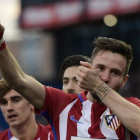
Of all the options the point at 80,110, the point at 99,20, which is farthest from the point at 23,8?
the point at 80,110

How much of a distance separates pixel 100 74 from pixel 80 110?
1.17 feet

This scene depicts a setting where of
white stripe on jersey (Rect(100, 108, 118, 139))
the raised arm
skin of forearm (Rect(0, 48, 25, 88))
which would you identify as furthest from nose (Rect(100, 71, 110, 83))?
skin of forearm (Rect(0, 48, 25, 88))

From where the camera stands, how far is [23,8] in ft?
61.4

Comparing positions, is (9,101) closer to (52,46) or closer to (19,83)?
(19,83)

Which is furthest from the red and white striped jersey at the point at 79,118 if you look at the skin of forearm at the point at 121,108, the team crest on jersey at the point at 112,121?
the skin of forearm at the point at 121,108

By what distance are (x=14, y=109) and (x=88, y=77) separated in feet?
6.46

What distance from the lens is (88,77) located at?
3381 mm

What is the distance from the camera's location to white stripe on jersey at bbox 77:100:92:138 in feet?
11.6

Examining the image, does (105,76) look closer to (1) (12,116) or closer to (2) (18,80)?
(2) (18,80)

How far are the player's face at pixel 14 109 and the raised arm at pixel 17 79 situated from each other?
1.61m

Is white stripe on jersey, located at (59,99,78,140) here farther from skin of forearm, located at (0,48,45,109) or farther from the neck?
the neck

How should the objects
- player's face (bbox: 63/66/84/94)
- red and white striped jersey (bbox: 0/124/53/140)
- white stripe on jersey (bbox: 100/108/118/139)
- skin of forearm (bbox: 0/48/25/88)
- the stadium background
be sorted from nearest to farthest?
skin of forearm (bbox: 0/48/25/88), white stripe on jersey (bbox: 100/108/118/139), red and white striped jersey (bbox: 0/124/53/140), player's face (bbox: 63/66/84/94), the stadium background

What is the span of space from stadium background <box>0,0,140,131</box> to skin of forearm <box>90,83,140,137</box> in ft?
37.2

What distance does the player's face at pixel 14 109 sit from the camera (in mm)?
5121
